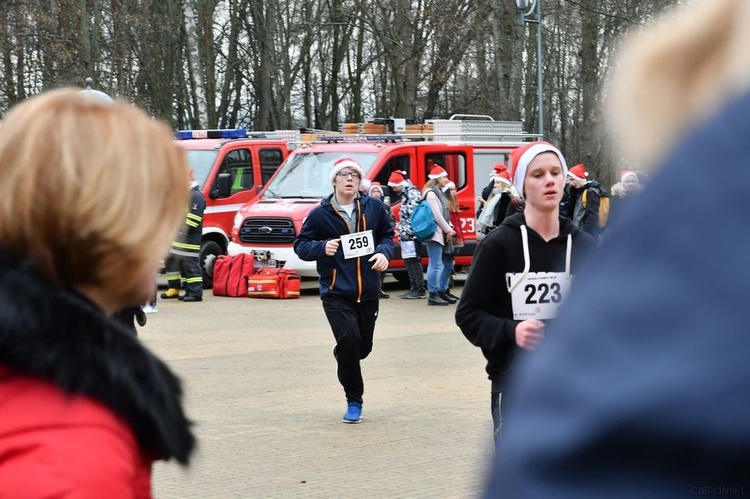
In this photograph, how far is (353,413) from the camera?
904 cm

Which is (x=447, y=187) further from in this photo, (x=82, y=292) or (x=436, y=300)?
(x=82, y=292)

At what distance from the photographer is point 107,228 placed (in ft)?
5.73

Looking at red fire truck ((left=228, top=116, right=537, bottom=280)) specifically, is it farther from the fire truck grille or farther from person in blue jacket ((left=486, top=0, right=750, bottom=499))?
person in blue jacket ((left=486, top=0, right=750, bottom=499))

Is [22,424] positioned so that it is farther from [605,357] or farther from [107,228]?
[605,357]

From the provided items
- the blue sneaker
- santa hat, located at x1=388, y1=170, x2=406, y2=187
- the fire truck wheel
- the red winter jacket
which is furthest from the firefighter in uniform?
the red winter jacket

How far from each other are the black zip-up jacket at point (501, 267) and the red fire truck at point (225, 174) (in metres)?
15.2

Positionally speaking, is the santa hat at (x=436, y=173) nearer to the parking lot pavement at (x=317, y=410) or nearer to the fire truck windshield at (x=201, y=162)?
the parking lot pavement at (x=317, y=410)

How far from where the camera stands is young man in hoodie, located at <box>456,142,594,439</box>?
523 cm

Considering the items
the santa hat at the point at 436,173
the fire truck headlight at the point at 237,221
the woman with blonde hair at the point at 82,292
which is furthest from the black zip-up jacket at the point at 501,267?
the fire truck headlight at the point at 237,221

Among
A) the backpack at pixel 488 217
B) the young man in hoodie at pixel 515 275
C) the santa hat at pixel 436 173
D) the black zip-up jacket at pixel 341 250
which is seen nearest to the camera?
the young man in hoodie at pixel 515 275

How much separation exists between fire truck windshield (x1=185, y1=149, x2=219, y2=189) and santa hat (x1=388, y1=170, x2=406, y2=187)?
3542 mm

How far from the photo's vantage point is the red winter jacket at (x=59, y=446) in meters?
1.50

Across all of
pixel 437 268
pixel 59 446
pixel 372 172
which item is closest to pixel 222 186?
pixel 372 172

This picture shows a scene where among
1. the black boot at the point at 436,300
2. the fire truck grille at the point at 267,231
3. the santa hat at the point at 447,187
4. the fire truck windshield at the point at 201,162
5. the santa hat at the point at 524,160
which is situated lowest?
the black boot at the point at 436,300
